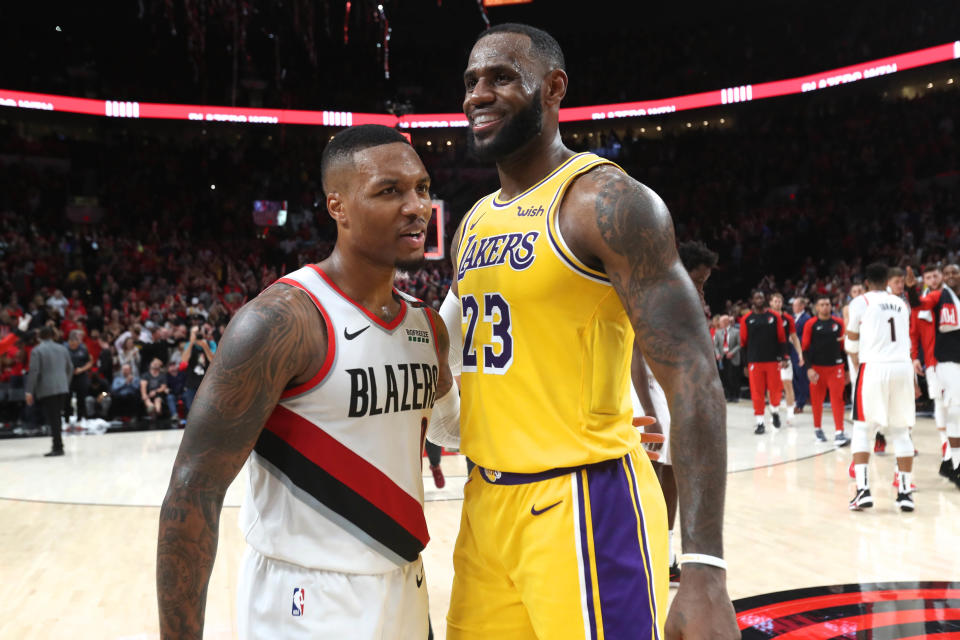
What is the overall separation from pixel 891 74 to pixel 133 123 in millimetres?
21455

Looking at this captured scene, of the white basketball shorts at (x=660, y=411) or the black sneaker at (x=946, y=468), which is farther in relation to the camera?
the black sneaker at (x=946, y=468)

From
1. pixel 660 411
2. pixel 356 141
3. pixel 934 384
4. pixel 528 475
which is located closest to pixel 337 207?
pixel 356 141

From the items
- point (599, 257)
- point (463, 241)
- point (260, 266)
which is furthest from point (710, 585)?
point (260, 266)

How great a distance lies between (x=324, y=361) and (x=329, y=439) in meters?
0.18

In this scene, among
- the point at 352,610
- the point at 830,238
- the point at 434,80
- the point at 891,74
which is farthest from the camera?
the point at 434,80

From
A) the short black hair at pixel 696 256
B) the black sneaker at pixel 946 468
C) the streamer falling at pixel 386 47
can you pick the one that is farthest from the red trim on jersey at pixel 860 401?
the streamer falling at pixel 386 47

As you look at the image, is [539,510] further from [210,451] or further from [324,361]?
[210,451]

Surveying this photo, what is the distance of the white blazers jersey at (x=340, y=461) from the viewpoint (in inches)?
68.1

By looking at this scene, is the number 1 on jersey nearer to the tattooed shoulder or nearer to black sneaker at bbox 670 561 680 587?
the tattooed shoulder

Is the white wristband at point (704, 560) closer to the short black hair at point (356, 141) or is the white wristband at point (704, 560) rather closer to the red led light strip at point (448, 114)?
the short black hair at point (356, 141)

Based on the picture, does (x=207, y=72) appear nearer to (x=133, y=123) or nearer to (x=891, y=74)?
(x=133, y=123)

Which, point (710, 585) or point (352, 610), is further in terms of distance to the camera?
point (352, 610)

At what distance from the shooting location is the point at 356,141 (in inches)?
75.2

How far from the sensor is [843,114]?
69.2 ft
